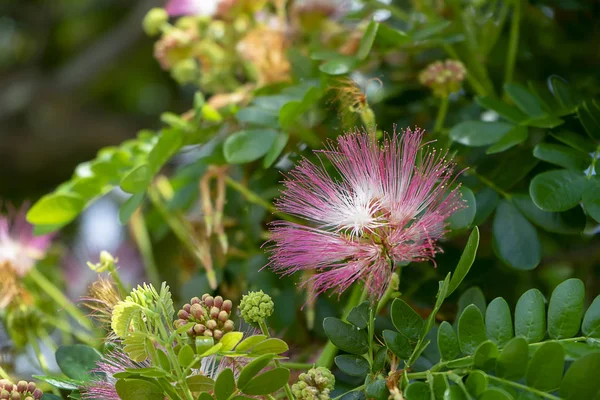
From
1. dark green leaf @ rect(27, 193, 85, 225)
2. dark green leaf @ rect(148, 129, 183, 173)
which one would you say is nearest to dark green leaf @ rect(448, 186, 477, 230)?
dark green leaf @ rect(148, 129, 183, 173)

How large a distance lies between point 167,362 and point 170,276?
0.82 meters

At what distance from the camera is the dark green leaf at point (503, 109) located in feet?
2.97

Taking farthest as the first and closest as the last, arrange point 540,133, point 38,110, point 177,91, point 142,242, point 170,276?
point 177,91 → point 38,110 → point 170,276 → point 142,242 → point 540,133

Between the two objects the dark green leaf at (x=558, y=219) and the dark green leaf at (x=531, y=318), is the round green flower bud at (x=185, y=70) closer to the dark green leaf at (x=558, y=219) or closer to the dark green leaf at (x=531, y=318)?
the dark green leaf at (x=558, y=219)

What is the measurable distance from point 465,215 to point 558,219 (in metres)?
0.12

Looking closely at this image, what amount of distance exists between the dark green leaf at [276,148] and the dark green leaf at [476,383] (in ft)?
1.37

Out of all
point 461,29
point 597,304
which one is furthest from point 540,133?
point 597,304

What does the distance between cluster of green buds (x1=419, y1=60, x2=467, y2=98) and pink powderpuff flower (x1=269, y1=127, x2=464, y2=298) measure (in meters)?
0.27

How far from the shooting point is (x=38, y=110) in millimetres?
2346

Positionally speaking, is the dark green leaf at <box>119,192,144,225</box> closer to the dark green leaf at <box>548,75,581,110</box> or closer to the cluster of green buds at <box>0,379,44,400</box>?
the cluster of green buds at <box>0,379,44,400</box>

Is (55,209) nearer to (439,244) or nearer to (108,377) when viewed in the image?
(108,377)

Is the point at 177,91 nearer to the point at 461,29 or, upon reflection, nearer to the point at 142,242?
the point at 142,242

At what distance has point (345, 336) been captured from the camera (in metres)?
0.69

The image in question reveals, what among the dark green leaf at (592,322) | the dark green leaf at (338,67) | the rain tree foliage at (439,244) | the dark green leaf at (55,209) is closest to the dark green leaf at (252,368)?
the rain tree foliage at (439,244)
